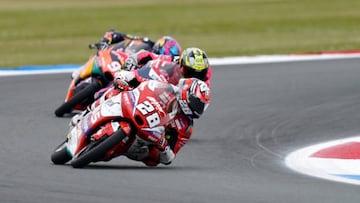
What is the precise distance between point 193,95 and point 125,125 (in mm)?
734

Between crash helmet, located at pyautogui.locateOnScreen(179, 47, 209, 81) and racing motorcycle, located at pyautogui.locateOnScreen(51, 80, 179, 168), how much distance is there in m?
0.82

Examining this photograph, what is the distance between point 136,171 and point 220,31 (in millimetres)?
18961

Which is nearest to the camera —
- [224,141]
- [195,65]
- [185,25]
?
[195,65]

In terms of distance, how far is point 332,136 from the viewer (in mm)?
13828

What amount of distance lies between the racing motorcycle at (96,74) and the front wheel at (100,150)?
480 cm

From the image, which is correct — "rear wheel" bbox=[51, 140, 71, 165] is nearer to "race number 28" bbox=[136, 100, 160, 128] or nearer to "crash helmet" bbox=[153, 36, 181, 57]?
"race number 28" bbox=[136, 100, 160, 128]

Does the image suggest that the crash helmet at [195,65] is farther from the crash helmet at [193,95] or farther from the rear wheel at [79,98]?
the rear wheel at [79,98]

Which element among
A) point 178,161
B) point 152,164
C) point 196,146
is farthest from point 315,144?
point 152,164

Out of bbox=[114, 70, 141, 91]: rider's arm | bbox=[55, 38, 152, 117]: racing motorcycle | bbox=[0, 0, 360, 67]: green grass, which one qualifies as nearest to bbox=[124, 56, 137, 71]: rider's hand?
bbox=[55, 38, 152, 117]: racing motorcycle

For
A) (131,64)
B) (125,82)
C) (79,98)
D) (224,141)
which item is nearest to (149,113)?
(125,82)

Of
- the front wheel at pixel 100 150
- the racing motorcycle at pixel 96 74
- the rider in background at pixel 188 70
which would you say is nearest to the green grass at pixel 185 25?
the racing motorcycle at pixel 96 74

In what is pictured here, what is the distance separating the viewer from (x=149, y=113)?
33.5 feet

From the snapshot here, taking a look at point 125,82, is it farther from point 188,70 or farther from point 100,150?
point 100,150

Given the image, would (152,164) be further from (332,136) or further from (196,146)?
(332,136)
